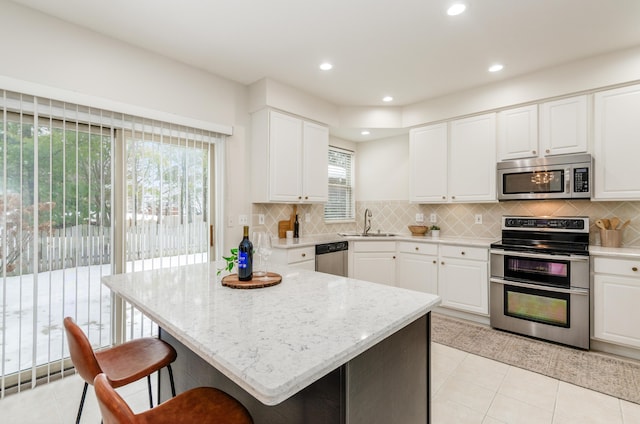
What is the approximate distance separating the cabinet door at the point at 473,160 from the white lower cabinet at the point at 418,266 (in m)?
0.73

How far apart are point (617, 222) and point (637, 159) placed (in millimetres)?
618

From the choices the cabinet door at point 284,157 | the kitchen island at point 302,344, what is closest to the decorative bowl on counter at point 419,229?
the cabinet door at point 284,157

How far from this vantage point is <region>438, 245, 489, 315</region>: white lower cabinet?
335 centimetres

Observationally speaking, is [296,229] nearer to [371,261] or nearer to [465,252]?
[371,261]

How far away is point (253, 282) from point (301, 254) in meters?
1.79

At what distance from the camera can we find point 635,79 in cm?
271

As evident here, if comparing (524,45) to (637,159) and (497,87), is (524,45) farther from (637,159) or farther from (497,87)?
(637,159)

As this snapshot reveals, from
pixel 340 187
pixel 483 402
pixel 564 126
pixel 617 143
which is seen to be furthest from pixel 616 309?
pixel 340 187

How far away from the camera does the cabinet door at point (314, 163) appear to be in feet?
12.4

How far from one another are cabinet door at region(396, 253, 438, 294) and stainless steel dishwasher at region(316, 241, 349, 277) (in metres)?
0.73

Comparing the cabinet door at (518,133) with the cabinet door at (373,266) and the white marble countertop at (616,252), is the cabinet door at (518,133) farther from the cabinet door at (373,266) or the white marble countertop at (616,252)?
the cabinet door at (373,266)

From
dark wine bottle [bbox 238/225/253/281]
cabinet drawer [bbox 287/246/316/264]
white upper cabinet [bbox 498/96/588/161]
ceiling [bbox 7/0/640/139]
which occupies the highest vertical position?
ceiling [bbox 7/0/640/139]

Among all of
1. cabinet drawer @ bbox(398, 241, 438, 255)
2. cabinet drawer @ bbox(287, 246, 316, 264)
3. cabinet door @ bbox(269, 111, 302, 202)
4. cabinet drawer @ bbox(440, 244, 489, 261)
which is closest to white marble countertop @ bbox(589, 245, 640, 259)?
cabinet drawer @ bbox(440, 244, 489, 261)

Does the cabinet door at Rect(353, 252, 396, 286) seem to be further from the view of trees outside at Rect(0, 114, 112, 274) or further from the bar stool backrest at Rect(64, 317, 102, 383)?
the bar stool backrest at Rect(64, 317, 102, 383)
